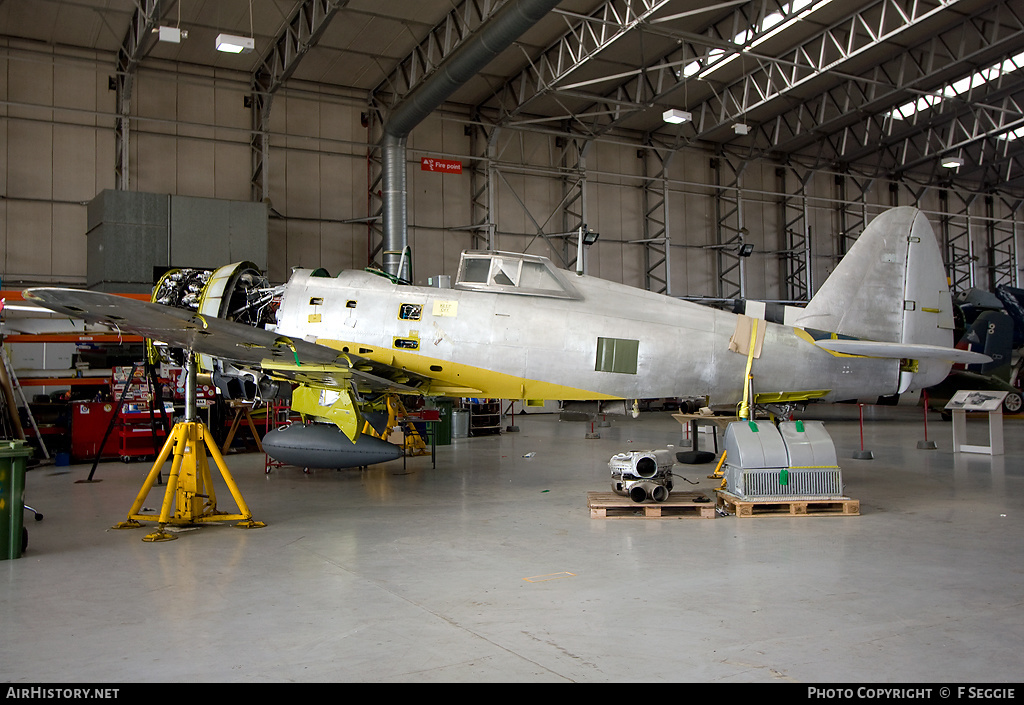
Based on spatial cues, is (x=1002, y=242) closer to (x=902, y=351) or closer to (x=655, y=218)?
(x=655, y=218)

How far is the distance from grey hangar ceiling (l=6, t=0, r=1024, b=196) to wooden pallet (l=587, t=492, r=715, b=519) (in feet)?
43.8

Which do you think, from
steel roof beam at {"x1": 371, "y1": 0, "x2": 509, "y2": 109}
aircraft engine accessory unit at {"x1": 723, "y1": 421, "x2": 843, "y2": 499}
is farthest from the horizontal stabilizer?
steel roof beam at {"x1": 371, "y1": 0, "x2": 509, "y2": 109}

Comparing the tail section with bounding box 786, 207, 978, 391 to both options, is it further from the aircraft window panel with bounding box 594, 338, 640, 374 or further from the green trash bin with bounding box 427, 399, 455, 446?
the green trash bin with bounding box 427, 399, 455, 446

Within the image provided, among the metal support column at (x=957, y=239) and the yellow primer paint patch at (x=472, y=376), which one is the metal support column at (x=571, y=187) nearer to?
the yellow primer paint patch at (x=472, y=376)

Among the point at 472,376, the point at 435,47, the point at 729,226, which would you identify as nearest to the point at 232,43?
the point at 435,47

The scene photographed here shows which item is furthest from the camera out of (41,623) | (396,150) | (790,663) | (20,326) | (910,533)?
(396,150)

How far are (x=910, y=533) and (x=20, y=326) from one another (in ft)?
46.9

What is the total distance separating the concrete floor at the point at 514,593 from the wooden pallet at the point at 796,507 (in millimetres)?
133

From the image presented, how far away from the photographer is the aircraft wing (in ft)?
22.1

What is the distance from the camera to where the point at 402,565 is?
19.9 ft

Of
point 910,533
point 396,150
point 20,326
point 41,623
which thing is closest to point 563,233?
point 396,150

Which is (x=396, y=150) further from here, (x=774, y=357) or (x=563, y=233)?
(x=774, y=357)

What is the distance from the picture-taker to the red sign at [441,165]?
23922 mm

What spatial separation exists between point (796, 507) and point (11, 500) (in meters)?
7.89
